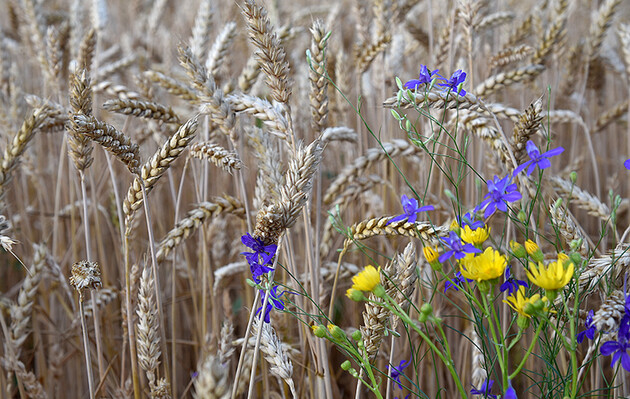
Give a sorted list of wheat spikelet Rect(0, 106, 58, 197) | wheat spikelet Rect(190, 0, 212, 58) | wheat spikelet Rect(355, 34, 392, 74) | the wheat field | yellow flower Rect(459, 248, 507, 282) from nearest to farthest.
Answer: yellow flower Rect(459, 248, 507, 282), the wheat field, wheat spikelet Rect(0, 106, 58, 197), wheat spikelet Rect(355, 34, 392, 74), wheat spikelet Rect(190, 0, 212, 58)

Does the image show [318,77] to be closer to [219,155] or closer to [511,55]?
[219,155]

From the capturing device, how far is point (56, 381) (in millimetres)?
1734

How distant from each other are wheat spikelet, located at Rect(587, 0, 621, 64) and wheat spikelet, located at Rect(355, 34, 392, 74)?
3.60 ft

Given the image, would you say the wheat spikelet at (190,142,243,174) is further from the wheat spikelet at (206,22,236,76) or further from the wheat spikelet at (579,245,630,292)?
the wheat spikelet at (579,245,630,292)

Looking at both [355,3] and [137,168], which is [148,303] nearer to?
[137,168]

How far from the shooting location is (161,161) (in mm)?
1098

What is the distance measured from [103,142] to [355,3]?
1409 mm

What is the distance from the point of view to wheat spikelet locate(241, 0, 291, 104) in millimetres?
1137

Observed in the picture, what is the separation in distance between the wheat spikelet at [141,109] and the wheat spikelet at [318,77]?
0.43 metres

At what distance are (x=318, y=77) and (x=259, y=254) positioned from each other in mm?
493

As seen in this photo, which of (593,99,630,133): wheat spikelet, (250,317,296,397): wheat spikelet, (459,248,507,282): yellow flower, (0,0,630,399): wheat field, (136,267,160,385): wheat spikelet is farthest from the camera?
(593,99,630,133): wheat spikelet

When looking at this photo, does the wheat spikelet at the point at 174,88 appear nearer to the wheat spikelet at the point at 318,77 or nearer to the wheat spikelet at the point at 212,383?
the wheat spikelet at the point at 318,77

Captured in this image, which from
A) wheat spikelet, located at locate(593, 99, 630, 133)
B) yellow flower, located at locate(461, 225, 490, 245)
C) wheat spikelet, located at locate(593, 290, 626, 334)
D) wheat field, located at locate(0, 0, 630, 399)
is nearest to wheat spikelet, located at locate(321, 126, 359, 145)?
wheat field, located at locate(0, 0, 630, 399)

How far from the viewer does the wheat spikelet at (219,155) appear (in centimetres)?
113
